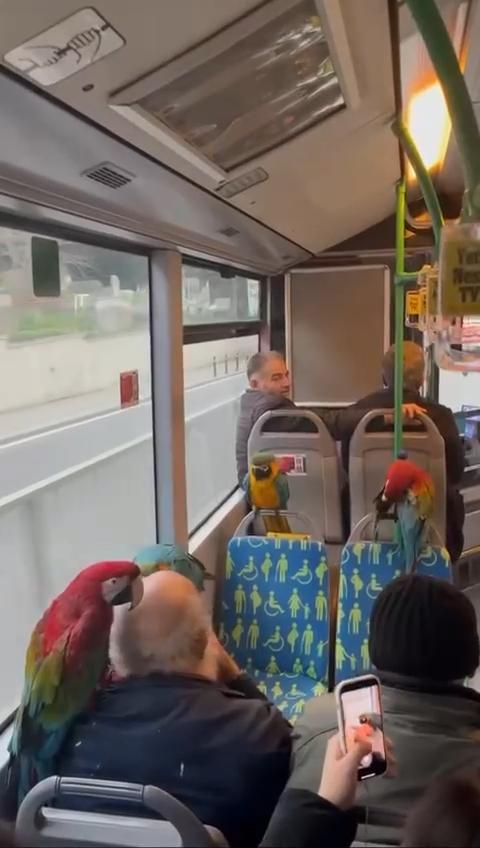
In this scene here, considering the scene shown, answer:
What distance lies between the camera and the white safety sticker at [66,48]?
0.99 metres

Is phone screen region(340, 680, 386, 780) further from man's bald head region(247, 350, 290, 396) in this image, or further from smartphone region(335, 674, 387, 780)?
man's bald head region(247, 350, 290, 396)

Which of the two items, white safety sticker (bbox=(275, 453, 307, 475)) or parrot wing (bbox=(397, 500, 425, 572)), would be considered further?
white safety sticker (bbox=(275, 453, 307, 475))

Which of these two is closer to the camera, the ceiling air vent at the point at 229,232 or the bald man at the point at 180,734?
the bald man at the point at 180,734

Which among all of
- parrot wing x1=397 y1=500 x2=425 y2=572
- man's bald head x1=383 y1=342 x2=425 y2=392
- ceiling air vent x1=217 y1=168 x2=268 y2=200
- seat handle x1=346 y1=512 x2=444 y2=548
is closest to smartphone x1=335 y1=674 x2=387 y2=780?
ceiling air vent x1=217 y1=168 x2=268 y2=200

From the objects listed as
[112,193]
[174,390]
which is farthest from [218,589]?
[112,193]

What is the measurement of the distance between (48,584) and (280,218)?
1508 mm

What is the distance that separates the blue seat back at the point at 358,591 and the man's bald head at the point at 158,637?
1117 mm

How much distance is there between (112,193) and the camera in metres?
1.67

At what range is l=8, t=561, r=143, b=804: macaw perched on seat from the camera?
1.44 meters

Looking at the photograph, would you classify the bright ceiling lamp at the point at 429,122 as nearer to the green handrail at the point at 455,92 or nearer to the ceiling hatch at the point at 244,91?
the ceiling hatch at the point at 244,91

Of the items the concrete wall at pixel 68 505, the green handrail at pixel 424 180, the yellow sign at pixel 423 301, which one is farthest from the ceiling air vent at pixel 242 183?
the concrete wall at pixel 68 505

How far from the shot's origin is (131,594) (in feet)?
4.99

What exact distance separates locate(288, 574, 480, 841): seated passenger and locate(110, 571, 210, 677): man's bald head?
25 centimetres

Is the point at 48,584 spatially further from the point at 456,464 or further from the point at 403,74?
the point at 403,74
